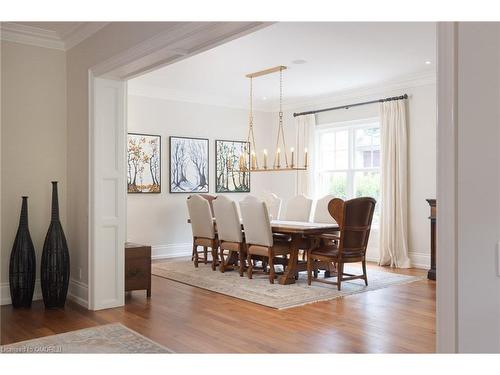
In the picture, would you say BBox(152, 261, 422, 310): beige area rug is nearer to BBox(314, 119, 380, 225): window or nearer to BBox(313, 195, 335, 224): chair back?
BBox(313, 195, 335, 224): chair back

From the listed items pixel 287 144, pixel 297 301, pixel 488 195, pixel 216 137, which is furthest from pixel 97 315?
pixel 287 144

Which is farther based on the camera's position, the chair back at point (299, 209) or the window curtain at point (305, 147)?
the window curtain at point (305, 147)

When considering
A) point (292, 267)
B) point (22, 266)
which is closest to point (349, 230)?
point (292, 267)

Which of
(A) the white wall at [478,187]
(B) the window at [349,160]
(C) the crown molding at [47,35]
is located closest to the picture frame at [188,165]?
(B) the window at [349,160]

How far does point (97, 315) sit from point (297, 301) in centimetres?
187

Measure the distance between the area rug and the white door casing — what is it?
2.66 ft

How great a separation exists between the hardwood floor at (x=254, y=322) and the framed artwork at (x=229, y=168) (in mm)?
3624

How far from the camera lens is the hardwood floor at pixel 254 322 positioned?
3.51 m

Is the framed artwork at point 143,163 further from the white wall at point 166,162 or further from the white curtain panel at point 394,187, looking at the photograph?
the white curtain panel at point 394,187

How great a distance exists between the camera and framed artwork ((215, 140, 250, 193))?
8.57 m

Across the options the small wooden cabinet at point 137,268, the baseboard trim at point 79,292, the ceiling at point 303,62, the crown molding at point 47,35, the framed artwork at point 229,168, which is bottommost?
the baseboard trim at point 79,292

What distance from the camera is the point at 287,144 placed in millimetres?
9133

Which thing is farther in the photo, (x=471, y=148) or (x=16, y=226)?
(x=16, y=226)

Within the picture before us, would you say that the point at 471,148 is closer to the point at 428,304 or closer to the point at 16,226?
the point at 428,304
